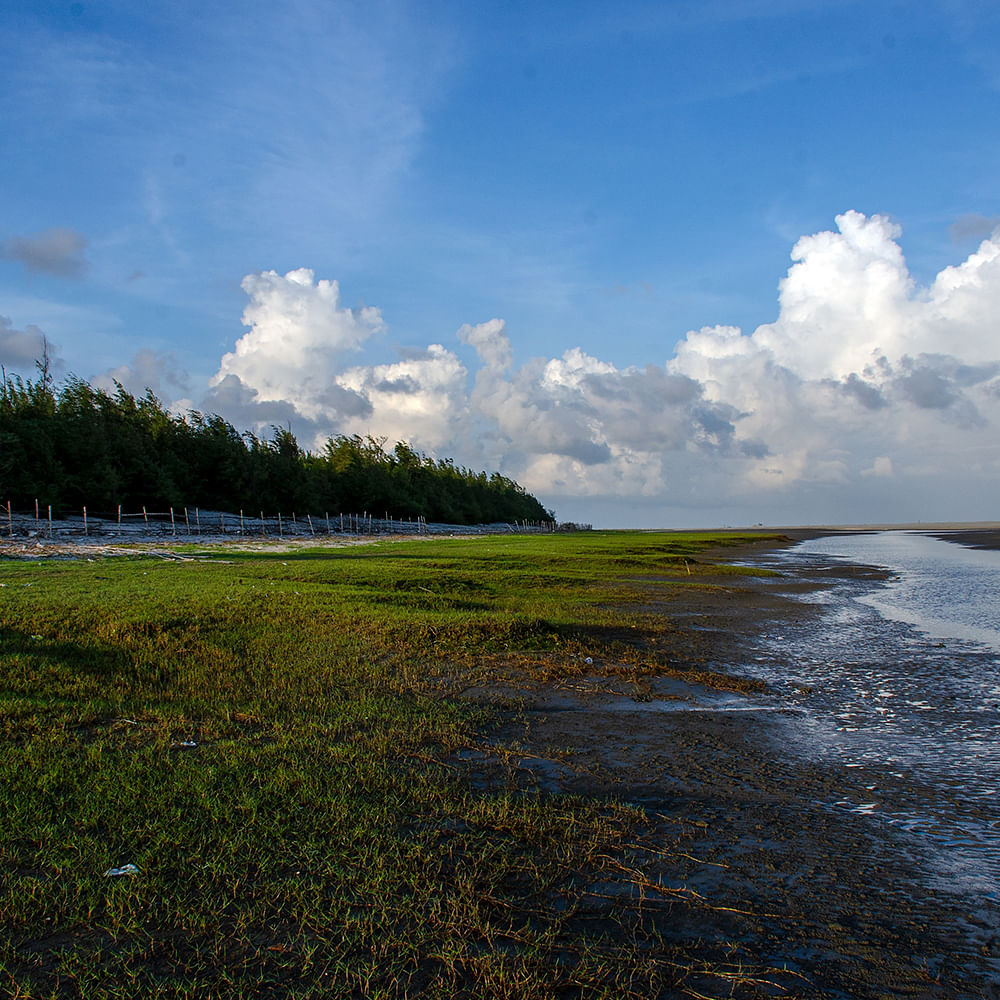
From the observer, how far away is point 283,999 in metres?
3.63

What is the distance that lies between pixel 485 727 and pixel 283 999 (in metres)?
5.07

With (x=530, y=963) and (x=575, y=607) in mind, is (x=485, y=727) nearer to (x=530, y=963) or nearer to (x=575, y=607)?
(x=530, y=963)

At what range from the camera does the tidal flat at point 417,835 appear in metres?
3.97

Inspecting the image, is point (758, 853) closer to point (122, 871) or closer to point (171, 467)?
point (122, 871)

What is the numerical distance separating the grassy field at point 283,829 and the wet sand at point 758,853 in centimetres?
35

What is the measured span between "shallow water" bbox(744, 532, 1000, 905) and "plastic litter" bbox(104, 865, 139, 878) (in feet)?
18.9

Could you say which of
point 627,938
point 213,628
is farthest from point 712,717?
point 213,628

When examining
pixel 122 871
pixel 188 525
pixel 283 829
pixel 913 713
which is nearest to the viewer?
pixel 122 871

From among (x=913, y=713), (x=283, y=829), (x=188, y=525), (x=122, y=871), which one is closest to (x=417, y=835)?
(x=283, y=829)

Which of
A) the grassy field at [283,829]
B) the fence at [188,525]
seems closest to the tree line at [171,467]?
the fence at [188,525]

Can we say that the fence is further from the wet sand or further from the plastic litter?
the plastic litter

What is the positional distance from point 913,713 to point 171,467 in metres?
67.3

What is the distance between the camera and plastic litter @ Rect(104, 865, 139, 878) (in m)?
4.75

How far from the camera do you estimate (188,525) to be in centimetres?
5459
